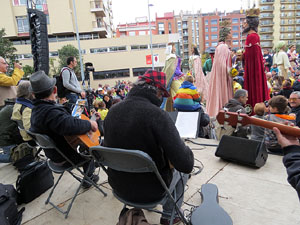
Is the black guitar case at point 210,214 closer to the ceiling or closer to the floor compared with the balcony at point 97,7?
closer to the floor

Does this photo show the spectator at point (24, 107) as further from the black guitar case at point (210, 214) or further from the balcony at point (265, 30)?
the balcony at point (265, 30)

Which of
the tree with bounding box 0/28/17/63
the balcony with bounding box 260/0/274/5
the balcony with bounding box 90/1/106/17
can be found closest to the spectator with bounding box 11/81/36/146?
the tree with bounding box 0/28/17/63

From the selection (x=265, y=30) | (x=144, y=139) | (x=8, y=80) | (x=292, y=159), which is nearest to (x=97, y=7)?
(x=8, y=80)

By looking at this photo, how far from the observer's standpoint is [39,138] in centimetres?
196

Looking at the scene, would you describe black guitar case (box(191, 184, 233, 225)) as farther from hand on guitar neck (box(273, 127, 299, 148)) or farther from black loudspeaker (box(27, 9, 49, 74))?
black loudspeaker (box(27, 9, 49, 74))

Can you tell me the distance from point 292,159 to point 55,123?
6.37ft

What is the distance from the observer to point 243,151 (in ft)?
9.48

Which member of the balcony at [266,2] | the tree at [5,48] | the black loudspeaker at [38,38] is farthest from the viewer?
the balcony at [266,2]

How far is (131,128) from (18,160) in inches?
112

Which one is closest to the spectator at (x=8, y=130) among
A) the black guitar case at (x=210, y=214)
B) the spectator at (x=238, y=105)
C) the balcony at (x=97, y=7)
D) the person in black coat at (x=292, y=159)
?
the black guitar case at (x=210, y=214)

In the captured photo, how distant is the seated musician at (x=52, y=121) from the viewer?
1.95 metres

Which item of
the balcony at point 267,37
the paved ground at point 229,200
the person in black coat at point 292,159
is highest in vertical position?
the balcony at point 267,37

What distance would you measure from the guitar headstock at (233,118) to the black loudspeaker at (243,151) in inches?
57.0

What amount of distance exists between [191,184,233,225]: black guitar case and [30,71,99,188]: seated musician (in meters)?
1.38
